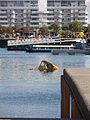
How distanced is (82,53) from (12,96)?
248ft

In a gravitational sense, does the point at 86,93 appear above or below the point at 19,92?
above

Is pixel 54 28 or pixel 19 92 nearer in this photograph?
pixel 19 92

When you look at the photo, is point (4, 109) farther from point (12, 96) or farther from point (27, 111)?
point (12, 96)

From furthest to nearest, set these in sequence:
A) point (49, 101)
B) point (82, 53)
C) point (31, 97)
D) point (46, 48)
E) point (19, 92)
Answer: point (46, 48), point (82, 53), point (19, 92), point (31, 97), point (49, 101)

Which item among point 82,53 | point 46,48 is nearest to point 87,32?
point 46,48

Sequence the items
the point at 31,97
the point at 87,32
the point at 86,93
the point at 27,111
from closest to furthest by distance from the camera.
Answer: the point at 86,93 < the point at 27,111 < the point at 31,97 < the point at 87,32

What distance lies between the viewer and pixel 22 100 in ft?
85.2

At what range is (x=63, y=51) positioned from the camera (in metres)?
106

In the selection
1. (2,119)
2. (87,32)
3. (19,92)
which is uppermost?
(2,119)

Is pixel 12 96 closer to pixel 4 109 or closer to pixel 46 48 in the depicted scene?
pixel 4 109

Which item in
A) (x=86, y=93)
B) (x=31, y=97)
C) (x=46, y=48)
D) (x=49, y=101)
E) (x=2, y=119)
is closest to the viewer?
(x=2, y=119)

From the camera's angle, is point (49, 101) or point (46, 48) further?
point (46, 48)

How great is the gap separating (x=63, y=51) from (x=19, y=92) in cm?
7622

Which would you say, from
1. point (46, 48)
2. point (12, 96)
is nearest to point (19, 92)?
point (12, 96)
